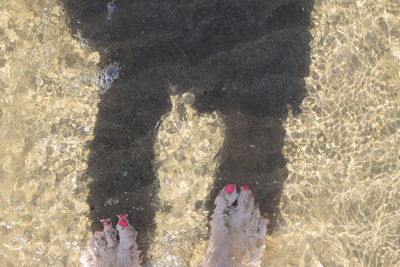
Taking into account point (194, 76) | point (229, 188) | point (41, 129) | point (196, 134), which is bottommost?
point (229, 188)

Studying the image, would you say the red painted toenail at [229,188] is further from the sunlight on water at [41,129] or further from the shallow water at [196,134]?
the sunlight on water at [41,129]

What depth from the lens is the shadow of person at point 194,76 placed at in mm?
3037

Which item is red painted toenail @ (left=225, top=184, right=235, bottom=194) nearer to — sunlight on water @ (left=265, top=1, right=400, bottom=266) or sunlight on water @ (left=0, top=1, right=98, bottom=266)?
sunlight on water @ (left=265, top=1, right=400, bottom=266)

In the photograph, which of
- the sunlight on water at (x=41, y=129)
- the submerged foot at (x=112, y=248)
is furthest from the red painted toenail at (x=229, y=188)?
the sunlight on water at (x=41, y=129)

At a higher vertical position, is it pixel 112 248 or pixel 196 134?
pixel 196 134

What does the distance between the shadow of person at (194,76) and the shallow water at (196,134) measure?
11 mm

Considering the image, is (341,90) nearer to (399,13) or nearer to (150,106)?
(399,13)

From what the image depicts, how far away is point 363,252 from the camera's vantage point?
10.5ft

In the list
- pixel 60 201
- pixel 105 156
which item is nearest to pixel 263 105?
pixel 105 156

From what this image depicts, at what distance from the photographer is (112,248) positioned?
10.4 ft

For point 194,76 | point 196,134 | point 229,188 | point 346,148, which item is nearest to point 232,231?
point 229,188

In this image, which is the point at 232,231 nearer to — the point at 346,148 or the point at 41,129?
the point at 346,148

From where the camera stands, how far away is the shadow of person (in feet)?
9.96

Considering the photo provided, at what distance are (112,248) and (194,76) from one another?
1557 mm
